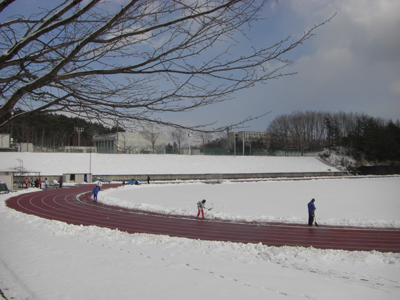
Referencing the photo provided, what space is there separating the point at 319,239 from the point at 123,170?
41318 millimetres

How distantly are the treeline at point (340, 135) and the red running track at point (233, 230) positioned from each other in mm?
83082

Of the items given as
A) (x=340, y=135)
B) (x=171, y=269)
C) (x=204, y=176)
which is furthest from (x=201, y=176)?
(x=340, y=135)

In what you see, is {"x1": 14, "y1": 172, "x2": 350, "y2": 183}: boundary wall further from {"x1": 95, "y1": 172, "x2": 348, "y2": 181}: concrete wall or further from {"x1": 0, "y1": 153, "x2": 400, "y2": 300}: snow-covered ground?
{"x1": 0, "y1": 153, "x2": 400, "y2": 300}: snow-covered ground

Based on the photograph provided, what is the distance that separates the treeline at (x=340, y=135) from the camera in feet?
294

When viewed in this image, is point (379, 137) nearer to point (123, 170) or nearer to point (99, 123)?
point (123, 170)

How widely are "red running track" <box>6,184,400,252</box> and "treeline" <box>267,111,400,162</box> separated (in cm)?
8308

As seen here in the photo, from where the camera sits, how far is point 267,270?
8.07 meters

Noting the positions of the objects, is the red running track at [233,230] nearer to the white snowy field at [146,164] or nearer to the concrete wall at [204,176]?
the white snowy field at [146,164]

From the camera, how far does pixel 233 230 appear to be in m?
13.8

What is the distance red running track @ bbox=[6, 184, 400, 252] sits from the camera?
11.7 m

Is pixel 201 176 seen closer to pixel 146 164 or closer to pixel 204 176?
pixel 204 176

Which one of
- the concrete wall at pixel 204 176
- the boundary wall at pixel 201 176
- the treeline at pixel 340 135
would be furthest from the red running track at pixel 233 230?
the treeline at pixel 340 135

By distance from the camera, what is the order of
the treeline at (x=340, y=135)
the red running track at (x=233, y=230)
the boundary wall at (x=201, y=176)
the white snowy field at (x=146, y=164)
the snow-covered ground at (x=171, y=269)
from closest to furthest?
the snow-covered ground at (x=171, y=269), the red running track at (x=233, y=230), the boundary wall at (x=201, y=176), the white snowy field at (x=146, y=164), the treeline at (x=340, y=135)

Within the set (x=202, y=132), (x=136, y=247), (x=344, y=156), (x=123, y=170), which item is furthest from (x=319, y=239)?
(x=344, y=156)
